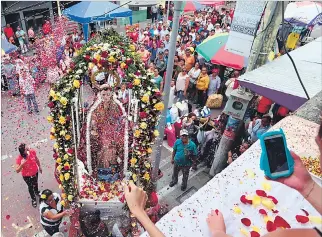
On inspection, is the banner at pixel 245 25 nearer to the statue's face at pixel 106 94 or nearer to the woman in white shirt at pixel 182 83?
the statue's face at pixel 106 94

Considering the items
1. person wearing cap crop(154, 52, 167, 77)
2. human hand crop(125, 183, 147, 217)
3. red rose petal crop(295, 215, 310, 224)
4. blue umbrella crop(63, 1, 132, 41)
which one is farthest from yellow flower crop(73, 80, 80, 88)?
blue umbrella crop(63, 1, 132, 41)

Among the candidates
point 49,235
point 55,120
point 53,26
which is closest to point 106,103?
point 55,120

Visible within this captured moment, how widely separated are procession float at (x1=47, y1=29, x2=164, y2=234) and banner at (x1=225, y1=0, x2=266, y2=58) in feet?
9.23

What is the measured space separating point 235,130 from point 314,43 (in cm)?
490

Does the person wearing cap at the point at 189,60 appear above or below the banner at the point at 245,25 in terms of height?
below

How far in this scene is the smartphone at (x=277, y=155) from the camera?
7.43 ft

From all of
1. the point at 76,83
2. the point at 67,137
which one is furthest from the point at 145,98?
the point at 67,137

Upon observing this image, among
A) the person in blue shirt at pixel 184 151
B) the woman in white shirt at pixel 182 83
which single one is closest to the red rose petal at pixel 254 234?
the person in blue shirt at pixel 184 151

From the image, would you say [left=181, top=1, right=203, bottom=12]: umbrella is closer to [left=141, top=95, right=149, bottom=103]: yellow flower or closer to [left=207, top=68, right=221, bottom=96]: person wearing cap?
[left=207, top=68, right=221, bottom=96]: person wearing cap

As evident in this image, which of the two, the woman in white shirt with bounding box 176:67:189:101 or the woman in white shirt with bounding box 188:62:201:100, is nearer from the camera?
the woman in white shirt with bounding box 176:67:189:101

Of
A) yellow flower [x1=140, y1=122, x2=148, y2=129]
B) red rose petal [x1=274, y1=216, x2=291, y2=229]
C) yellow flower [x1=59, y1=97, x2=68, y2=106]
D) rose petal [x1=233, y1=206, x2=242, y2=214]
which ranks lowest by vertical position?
yellow flower [x1=140, y1=122, x2=148, y2=129]

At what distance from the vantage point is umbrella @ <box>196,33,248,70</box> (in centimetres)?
1080

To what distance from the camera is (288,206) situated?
10.7 feet

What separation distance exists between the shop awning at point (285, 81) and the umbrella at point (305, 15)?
8.89 meters
